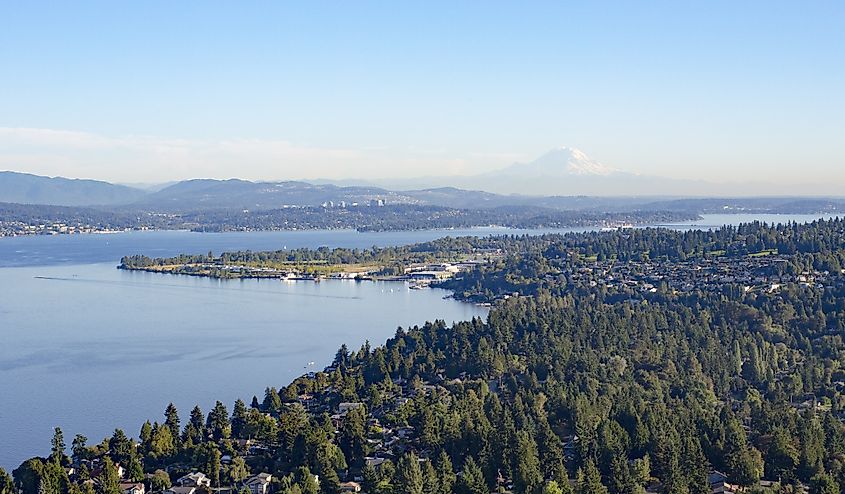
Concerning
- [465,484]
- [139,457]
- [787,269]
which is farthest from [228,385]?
[787,269]

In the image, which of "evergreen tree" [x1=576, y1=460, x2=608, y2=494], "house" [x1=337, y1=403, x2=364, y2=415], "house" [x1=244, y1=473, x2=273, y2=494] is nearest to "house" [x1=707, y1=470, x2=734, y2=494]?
"evergreen tree" [x1=576, y1=460, x2=608, y2=494]

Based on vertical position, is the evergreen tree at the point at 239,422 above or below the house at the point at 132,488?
above

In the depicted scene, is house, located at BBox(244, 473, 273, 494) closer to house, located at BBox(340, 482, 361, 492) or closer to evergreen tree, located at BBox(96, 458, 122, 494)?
house, located at BBox(340, 482, 361, 492)

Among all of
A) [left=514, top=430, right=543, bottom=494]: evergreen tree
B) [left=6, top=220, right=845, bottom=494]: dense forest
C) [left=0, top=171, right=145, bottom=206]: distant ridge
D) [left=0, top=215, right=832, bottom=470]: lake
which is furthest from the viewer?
[left=0, top=171, right=145, bottom=206]: distant ridge

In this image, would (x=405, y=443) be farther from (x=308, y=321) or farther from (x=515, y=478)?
(x=308, y=321)

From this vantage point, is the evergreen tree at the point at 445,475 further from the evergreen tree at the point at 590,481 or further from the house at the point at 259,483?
the house at the point at 259,483

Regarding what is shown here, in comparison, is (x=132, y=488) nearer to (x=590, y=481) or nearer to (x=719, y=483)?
(x=590, y=481)

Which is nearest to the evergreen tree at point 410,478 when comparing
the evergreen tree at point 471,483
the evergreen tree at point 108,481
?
the evergreen tree at point 471,483
